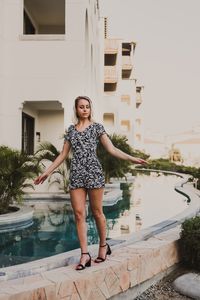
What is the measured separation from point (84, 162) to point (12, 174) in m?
5.49

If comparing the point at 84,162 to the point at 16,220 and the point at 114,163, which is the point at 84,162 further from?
the point at 114,163

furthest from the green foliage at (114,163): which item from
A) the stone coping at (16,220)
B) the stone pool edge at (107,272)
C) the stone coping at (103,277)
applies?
the stone coping at (103,277)

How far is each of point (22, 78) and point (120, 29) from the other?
30.1 m

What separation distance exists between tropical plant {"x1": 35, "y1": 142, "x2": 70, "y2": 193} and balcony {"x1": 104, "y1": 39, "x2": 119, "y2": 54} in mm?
20372

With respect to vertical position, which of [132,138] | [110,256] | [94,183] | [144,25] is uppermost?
[144,25]

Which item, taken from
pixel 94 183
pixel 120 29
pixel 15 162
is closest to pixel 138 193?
pixel 15 162

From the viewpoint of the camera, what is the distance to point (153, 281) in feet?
16.7

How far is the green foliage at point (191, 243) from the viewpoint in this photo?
5.26 meters

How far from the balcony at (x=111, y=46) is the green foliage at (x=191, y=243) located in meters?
27.8

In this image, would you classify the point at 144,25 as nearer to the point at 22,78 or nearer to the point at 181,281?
the point at 22,78

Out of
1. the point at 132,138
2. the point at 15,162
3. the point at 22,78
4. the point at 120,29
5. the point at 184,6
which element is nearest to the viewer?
the point at 15,162

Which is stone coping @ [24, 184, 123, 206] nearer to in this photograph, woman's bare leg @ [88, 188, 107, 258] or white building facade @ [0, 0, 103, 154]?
white building facade @ [0, 0, 103, 154]

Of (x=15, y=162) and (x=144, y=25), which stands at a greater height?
(x=144, y=25)

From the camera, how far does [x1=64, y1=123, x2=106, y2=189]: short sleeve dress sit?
432 cm
